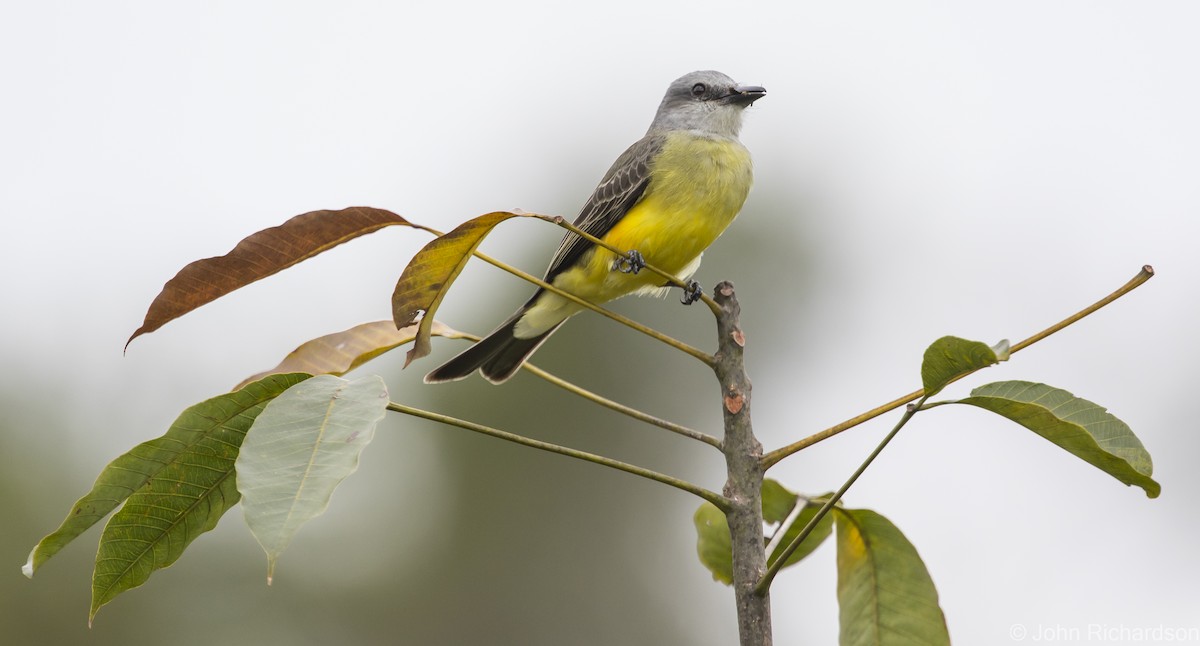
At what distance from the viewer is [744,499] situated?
2266mm

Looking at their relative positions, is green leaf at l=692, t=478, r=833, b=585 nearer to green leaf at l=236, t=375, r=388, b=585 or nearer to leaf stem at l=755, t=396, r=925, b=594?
leaf stem at l=755, t=396, r=925, b=594

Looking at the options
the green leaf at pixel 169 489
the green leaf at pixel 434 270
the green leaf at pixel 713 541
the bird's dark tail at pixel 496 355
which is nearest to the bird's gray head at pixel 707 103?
the bird's dark tail at pixel 496 355

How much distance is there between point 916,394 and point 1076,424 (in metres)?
0.31

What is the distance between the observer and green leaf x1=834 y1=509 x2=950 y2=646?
2521mm

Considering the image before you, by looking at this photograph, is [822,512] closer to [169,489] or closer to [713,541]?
[713,541]

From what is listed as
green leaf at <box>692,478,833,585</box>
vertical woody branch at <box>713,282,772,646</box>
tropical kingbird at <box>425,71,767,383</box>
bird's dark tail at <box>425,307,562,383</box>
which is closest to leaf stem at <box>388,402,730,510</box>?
vertical woody branch at <box>713,282,772,646</box>

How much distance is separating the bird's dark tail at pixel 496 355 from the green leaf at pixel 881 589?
1416 mm

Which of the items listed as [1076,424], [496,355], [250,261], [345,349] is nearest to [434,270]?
[250,261]

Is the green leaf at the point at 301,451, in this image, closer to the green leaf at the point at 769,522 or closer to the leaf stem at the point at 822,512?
the leaf stem at the point at 822,512

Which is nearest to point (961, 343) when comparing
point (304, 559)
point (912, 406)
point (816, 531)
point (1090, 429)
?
point (912, 406)

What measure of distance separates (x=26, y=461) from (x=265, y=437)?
775 cm

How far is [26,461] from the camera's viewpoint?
336 inches

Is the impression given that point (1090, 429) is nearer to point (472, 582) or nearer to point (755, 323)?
point (472, 582)

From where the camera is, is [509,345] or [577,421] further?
[577,421]
